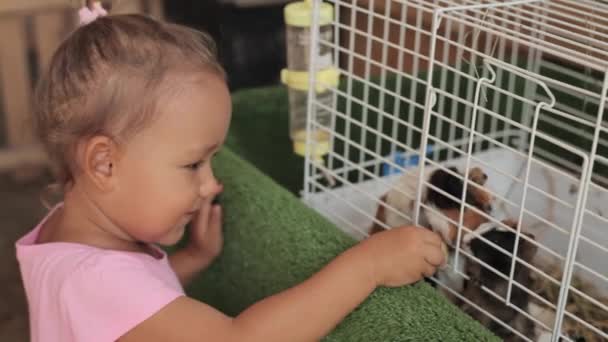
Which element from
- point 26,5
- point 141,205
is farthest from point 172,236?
point 26,5

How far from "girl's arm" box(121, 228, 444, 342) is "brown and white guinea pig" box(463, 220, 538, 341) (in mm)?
60

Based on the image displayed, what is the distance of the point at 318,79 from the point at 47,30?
147cm

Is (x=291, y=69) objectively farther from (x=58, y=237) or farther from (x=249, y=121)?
(x=58, y=237)

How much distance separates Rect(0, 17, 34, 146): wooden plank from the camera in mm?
2176

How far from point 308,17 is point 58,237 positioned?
396mm

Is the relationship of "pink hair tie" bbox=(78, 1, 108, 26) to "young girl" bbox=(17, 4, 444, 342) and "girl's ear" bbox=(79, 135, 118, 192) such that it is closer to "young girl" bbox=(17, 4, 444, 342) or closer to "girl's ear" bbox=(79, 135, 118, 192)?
"young girl" bbox=(17, 4, 444, 342)

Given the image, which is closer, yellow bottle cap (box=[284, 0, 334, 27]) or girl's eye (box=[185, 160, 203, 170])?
girl's eye (box=[185, 160, 203, 170])

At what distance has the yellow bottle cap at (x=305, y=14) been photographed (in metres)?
A: 0.93

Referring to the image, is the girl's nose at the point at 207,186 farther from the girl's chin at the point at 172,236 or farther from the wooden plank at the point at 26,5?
the wooden plank at the point at 26,5

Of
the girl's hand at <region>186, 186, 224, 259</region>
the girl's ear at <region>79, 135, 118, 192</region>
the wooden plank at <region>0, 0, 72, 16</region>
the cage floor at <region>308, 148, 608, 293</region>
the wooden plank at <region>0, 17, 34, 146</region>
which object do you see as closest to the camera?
the girl's ear at <region>79, 135, 118, 192</region>

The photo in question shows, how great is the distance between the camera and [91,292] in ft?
2.54

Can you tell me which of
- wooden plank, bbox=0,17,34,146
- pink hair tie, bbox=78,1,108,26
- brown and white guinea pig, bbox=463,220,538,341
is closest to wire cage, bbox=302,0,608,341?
brown and white guinea pig, bbox=463,220,538,341

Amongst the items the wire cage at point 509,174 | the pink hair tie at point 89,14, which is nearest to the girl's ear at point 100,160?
the pink hair tie at point 89,14

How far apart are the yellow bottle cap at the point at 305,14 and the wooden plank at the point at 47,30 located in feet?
4.50
